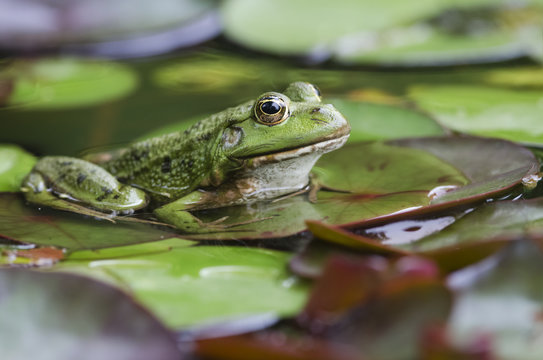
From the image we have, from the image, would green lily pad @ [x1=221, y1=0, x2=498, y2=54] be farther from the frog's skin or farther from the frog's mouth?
the frog's mouth

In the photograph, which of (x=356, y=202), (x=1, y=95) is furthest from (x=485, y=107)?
(x=1, y=95)

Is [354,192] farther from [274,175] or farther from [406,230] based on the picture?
[274,175]

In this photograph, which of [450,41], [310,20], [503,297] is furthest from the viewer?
[310,20]

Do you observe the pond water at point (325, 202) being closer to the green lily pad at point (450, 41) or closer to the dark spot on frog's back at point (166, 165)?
the green lily pad at point (450, 41)

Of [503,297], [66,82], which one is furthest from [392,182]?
[66,82]

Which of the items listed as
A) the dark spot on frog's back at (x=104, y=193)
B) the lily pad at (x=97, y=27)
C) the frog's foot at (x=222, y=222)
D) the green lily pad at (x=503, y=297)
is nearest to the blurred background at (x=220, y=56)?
the lily pad at (x=97, y=27)

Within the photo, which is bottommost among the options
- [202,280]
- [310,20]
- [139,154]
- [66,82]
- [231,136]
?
[202,280]
